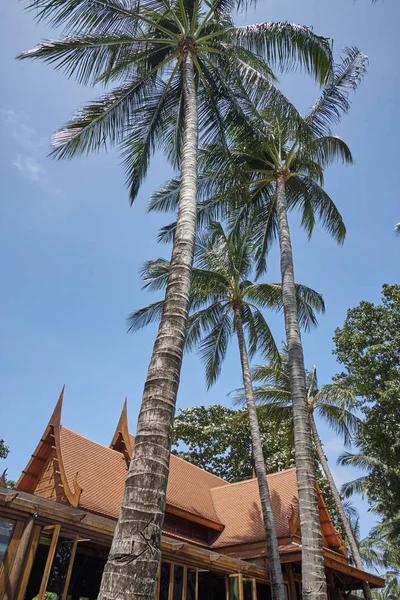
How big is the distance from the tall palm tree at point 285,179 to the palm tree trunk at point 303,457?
19 millimetres

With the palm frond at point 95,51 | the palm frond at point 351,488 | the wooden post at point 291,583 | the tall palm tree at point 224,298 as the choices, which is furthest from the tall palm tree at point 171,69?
the palm frond at point 351,488

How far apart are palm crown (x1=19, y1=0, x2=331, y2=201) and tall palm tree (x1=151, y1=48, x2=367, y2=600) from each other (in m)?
0.81

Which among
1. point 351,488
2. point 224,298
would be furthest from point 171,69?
point 351,488

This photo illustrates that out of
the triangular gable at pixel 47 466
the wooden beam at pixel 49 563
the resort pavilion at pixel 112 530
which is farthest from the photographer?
the triangular gable at pixel 47 466

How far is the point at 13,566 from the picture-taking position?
771cm

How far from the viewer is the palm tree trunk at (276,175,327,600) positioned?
6.29 m

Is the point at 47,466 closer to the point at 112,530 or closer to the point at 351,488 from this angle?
the point at 112,530

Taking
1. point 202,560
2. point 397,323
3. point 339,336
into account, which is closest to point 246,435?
point 339,336

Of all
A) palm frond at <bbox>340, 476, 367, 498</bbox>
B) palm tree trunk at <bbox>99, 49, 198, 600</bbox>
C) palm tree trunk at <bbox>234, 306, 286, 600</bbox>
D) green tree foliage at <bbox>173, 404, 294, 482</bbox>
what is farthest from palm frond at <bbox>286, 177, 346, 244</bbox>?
palm frond at <bbox>340, 476, 367, 498</bbox>

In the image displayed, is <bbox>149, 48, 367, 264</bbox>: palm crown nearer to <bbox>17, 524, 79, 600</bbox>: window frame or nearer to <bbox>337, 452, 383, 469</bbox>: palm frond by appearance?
<bbox>17, 524, 79, 600</bbox>: window frame

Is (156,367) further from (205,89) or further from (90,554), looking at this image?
(90,554)

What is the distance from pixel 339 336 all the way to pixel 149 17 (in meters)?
15.0

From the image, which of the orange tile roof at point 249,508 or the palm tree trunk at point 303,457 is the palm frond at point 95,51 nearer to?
the palm tree trunk at point 303,457

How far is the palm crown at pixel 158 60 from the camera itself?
29.2ft
